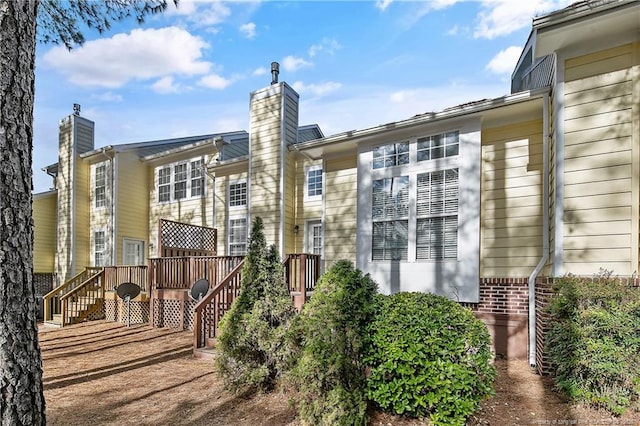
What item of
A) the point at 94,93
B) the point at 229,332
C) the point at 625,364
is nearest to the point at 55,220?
the point at 94,93

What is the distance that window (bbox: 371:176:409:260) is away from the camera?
759cm

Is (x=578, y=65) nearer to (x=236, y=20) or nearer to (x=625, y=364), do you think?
(x=625, y=364)

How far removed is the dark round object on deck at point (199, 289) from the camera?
28.2 ft

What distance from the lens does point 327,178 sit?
958 centimetres

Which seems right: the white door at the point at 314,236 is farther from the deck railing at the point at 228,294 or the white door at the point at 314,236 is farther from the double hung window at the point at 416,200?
the double hung window at the point at 416,200

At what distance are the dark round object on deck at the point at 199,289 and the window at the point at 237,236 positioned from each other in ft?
8.43

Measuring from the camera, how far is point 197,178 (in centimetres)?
1293

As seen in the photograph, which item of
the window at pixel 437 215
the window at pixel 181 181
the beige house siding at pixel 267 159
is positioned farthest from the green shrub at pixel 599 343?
the window at pixel 181 181

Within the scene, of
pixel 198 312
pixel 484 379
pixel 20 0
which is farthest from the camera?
pixel 198 312

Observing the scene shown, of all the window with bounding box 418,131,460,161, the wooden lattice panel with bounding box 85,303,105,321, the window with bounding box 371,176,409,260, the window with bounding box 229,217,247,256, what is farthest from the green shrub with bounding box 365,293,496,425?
the wooden lattice panel with bounding box 85,303,105,321

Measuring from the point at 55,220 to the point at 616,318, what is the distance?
1854 cm

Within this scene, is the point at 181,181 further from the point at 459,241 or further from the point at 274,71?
the point at 459,241

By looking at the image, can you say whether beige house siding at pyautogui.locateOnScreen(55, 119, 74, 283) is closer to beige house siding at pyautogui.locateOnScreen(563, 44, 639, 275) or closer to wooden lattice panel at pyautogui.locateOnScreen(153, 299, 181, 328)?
wooden lattice panel at pyautogui.locateOnScreen(153, 299, 181, 328)

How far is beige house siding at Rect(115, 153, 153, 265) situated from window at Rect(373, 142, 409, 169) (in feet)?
32.7
